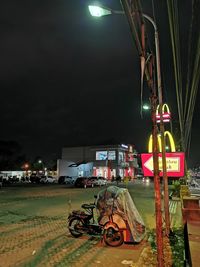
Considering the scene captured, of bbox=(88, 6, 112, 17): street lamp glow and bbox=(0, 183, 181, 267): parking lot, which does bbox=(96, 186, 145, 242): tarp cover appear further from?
bbox=(88, 6, 112, 17): street lamp glow

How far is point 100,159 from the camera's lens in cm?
7794

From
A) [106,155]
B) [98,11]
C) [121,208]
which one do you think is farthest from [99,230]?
[106,155]

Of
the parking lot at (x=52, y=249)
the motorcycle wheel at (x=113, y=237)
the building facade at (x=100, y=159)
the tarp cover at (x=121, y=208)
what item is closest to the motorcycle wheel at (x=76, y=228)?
the parking lot at (x=52, y=249)

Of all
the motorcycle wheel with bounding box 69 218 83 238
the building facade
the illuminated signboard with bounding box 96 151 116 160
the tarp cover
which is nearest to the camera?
the tarp cover

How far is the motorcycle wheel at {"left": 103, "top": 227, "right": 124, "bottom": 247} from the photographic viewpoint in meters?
8.94

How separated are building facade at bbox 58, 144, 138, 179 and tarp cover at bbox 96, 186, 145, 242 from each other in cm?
6340

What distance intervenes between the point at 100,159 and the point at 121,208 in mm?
68894

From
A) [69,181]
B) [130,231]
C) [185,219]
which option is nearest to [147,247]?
[130,231]

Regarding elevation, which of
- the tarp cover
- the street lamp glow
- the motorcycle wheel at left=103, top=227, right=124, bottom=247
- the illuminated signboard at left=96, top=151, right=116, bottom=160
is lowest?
the motorcycle wheel at left=103, top=227, right=124, bottom=247

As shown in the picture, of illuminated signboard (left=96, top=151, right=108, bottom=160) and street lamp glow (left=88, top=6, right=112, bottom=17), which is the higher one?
illuminated signboard (left=96, top=151, right=108, bottom=160)

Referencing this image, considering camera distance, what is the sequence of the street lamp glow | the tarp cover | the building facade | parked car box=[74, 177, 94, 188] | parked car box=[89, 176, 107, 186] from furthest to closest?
1. the building facade
2. parked car box=[89, 176, 107, 186]
3. parked car box=[74, 177, 94, 188]
4. the tarp cover
5. the street lamp glow

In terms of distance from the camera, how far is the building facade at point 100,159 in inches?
3000

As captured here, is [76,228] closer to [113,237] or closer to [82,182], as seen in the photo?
[113,237]

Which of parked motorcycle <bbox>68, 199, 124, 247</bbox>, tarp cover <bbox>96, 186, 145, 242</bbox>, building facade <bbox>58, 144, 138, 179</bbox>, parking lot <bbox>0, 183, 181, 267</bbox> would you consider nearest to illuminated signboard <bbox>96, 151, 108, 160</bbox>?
building facade <bbox>58, 144, 138, 179</bbox>
